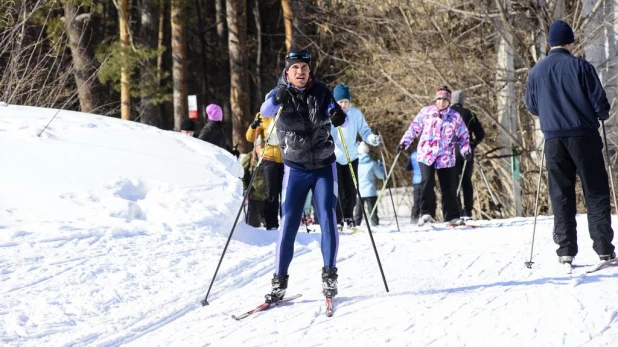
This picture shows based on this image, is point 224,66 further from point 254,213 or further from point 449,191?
point 449,191

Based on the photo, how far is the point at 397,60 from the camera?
18719 mm

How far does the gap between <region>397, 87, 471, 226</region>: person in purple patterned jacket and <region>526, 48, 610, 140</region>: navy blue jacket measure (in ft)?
11.2

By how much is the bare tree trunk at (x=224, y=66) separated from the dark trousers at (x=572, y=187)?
2203 cm

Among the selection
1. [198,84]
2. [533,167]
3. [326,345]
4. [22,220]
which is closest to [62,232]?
[22,220]

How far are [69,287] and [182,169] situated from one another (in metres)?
3.46

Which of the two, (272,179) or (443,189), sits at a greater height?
(272,179)

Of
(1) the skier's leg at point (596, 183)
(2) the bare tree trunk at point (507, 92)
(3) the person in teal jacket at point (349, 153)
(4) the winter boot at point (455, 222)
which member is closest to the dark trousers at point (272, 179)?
(3) the person in teal jacket at point (349, 153)

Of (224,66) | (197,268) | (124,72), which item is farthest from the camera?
(224,66)

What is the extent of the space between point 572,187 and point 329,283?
2.31 metres

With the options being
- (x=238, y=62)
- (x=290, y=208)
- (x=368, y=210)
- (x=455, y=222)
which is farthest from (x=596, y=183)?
(x=238, y=62)

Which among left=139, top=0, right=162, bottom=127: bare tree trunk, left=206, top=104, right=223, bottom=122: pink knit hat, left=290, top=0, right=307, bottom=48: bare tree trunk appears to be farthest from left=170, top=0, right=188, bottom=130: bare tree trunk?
left=206, top=104, right=223, bottom=122: pink knit hat

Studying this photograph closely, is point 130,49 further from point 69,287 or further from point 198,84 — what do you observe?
point 69,287

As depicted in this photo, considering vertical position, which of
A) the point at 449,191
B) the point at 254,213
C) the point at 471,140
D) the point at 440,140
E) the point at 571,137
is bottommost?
the point at 254,213

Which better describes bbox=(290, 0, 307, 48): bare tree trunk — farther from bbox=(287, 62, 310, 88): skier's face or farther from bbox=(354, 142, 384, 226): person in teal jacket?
bbox=(287, 62, 310, 88): skier's face
